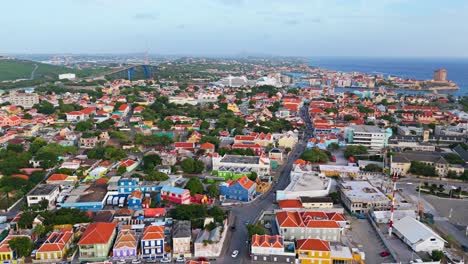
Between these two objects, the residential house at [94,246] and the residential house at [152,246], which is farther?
the residential house at [152,246]

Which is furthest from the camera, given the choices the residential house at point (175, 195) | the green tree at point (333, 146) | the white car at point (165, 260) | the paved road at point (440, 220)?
the green tree at point (333, 146)

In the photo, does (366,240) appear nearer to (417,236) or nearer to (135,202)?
(417,236)

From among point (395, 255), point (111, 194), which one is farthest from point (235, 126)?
point (395, 255)

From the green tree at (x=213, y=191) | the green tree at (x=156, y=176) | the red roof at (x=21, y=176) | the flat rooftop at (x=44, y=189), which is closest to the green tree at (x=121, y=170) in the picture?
the green tree at (x=156, y=176)

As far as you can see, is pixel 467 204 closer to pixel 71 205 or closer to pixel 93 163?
pixel 71 205

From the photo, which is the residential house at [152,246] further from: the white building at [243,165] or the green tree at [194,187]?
the white building at [243,165]

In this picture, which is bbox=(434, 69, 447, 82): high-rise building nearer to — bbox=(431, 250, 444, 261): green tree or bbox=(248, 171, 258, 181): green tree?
bbox=(248, 171, 258, 181): green tree
